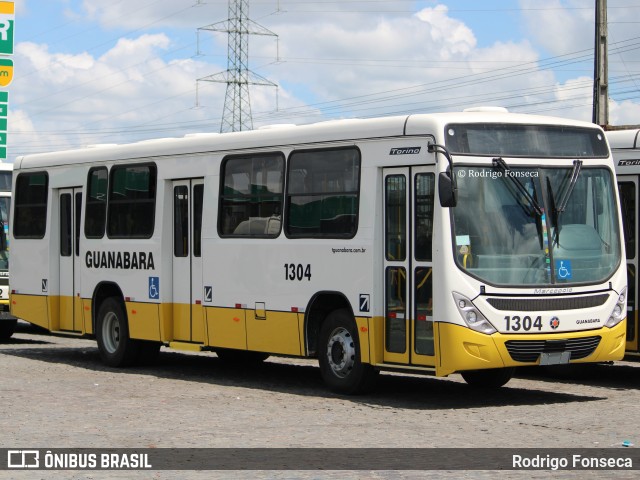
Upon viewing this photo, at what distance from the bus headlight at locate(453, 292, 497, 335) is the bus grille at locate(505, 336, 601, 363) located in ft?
1.10

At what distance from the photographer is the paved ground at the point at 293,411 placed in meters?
11.3

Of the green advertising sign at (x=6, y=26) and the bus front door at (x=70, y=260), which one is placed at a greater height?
the green advertising sign at (x=6, y=26)

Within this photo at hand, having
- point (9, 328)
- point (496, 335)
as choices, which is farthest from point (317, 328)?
point (9, 328)

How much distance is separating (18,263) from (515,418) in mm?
11162

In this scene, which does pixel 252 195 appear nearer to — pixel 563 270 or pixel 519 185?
pixel 519 185

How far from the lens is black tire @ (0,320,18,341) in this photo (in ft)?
85.4

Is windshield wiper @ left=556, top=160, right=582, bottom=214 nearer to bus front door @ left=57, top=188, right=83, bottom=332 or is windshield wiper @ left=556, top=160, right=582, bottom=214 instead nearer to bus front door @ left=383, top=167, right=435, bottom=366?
bus front door @ left=383, top=167, right=435, bottom=366

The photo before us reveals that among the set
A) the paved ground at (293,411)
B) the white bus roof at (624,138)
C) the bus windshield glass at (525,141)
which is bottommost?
the paved ground at (293,411)

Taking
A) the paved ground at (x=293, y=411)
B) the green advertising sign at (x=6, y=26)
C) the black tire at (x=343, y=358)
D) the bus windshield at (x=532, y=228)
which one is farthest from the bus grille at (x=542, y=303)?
the green advertising sign at (x=6, y=26)

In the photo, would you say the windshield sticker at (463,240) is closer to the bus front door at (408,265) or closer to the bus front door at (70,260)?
the bus front door at (408,265)

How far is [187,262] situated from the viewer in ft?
57.9

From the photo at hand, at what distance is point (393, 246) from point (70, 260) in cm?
757

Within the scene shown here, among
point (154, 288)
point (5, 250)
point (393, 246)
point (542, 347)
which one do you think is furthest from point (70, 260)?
point (542, 347)

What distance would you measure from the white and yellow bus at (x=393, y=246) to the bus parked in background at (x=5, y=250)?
7821mm
